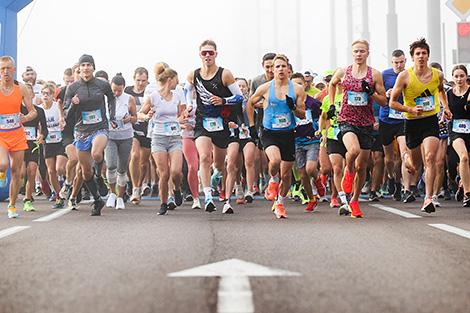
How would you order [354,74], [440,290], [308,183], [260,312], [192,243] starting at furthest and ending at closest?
[308,183], [354,74], [192,243], [440,290], [260,312]

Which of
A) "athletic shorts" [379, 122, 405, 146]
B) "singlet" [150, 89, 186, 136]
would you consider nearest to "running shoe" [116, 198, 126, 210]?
"singlet" [150, 89, 186, 136]

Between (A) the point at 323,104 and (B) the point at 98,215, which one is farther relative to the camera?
(A) the point at 323,104

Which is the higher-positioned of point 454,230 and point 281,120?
point 281,120

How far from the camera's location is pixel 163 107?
11711 mm

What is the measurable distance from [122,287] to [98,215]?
20.1ft

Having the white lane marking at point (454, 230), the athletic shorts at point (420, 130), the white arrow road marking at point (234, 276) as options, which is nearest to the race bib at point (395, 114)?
the athletic shorts at point (420, 130)

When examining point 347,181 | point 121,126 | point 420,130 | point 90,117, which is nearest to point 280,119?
point 347,181

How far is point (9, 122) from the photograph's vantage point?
1095 centimetres

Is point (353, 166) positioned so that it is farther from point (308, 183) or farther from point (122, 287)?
point (122, 287)

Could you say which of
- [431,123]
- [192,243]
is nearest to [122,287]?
[192,243]

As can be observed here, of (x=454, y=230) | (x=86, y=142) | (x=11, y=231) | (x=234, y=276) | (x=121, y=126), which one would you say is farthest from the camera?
(x=121, y=126)

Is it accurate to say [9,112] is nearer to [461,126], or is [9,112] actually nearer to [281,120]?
[281,120]

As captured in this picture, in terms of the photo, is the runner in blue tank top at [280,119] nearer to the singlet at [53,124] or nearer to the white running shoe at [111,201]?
the white running shoe at [111,201]

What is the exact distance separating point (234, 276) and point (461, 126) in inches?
317
